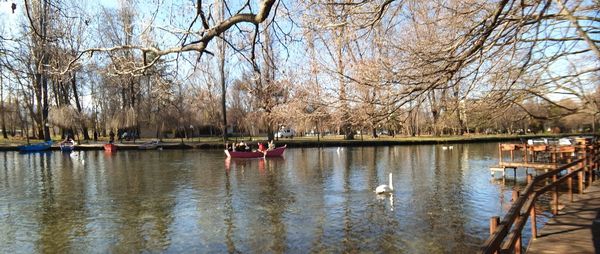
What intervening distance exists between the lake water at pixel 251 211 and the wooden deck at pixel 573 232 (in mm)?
2028

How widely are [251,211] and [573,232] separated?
8947 mm

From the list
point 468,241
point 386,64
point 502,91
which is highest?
point 386,64

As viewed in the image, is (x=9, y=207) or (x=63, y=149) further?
(x=63, y=149)

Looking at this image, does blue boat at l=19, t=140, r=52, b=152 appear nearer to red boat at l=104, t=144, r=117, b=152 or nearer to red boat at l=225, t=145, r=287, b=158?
red boat at l=104, t=144, r=117, b=152

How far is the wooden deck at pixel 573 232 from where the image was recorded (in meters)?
6.69

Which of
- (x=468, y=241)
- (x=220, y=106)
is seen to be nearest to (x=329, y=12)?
(x=468, y=241)

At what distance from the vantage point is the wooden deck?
6688 mm

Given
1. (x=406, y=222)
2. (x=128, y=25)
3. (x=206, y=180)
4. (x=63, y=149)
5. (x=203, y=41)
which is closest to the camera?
(x=203, y=41)

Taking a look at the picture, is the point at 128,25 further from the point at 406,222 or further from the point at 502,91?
the point at 406,222

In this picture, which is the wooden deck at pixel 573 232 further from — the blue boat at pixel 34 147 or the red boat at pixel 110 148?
the blue boat at pixel 34 147

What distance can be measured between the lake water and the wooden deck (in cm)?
203

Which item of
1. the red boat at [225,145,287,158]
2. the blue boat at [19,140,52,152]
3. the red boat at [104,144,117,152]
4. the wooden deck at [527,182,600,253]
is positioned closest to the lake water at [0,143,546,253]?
the wooden deck at [527,182,600,253]

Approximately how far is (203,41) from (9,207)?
14.5 metres

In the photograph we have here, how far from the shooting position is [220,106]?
59.8 metres
